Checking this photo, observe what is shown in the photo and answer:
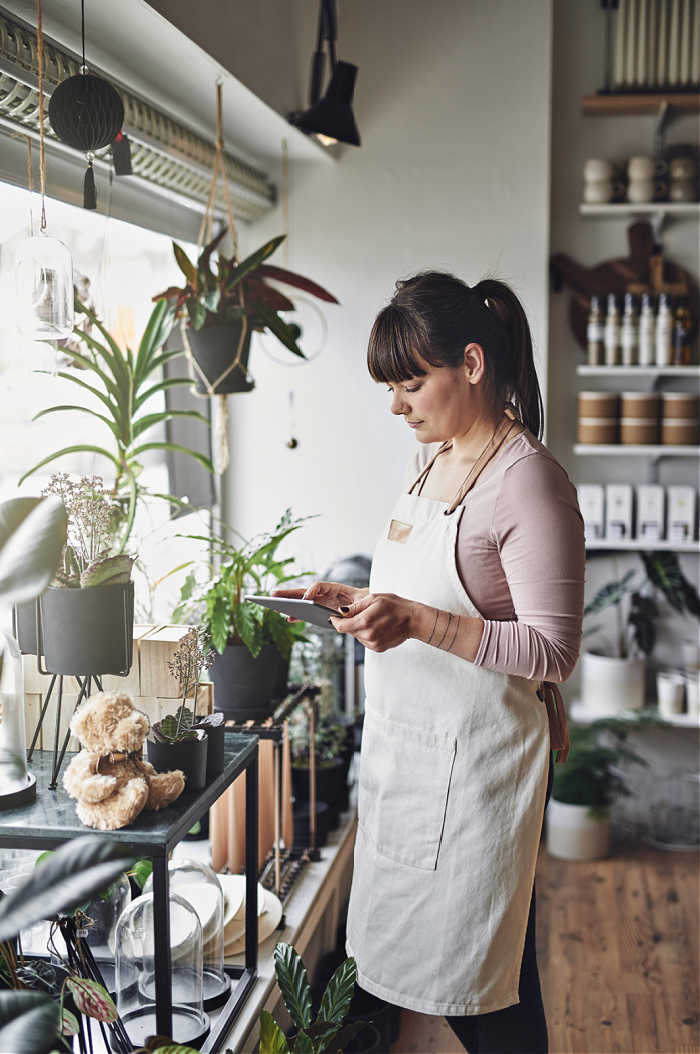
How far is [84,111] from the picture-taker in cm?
165

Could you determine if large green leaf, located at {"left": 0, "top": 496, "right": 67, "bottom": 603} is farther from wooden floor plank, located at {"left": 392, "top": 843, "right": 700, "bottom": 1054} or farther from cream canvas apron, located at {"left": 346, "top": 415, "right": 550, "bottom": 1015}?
wooden floor plank, located at {"left": 392, "top": 843, "right": 700, "bottom": 1054}

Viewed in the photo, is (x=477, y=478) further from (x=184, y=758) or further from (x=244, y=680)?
(x=244, y=680)

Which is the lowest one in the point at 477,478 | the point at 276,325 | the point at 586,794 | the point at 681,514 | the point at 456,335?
the point at 586,794

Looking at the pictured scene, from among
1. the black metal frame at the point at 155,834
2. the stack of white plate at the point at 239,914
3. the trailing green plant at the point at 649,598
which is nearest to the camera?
the black metal frame at the point at 155,834

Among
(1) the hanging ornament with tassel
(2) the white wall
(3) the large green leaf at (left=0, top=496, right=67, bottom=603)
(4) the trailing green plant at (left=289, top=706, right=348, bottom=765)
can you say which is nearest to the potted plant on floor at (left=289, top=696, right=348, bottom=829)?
(4) the trailing green plant at (left=289, top=706, right=348, bottom=765)

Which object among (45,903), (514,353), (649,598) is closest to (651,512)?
(649,598)

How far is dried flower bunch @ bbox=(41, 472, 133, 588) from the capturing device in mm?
1484

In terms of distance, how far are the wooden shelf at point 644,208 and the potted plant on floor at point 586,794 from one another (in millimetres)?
1678

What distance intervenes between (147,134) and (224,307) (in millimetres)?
441

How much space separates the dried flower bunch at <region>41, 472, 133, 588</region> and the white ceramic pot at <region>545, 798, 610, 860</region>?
7.58ft

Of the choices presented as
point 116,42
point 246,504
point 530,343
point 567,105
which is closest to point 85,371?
point 116,42

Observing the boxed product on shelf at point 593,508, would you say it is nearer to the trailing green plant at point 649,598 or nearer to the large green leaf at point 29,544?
the trailing green plant at point 649,598

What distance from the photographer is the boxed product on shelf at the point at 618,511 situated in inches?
134

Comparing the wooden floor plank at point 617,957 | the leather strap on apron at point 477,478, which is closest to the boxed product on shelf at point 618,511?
the wooden floor plank at point 617,957
